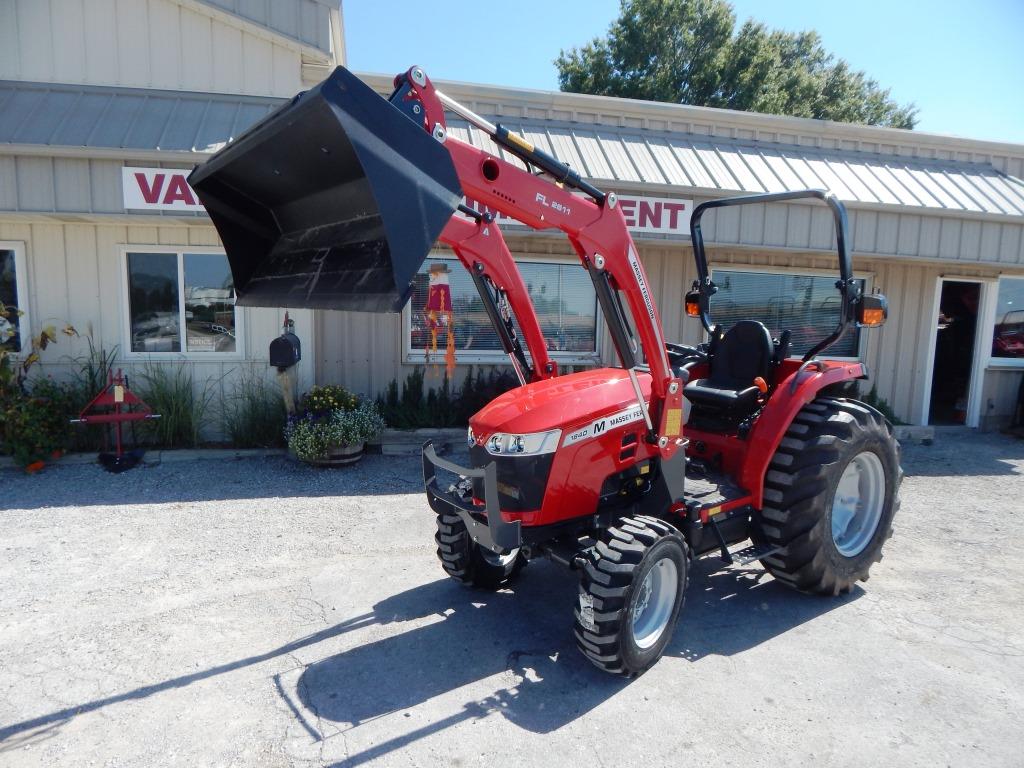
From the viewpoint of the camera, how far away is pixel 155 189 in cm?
618

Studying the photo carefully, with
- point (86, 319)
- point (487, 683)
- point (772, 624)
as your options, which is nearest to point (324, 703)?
point (487, 683)

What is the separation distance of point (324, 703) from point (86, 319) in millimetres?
6169

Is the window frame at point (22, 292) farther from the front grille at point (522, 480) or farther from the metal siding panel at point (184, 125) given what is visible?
the front grille at point (522, 480)

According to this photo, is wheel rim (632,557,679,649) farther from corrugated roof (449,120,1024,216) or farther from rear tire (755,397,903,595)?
corrugated roof (449,120,1024,216)

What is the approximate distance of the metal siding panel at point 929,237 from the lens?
788 cm

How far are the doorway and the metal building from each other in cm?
103

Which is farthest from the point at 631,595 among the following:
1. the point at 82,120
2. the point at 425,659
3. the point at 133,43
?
the point at 133,43

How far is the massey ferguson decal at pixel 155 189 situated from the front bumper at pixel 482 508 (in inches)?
171

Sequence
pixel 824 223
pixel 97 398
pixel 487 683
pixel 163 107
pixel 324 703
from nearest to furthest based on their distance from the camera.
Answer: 1. pixel 324 703
2. pixel 487 683
3. pixel 97 398
4. pixel 163 107
5. pixel 824 223

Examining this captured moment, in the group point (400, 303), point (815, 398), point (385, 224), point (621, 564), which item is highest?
point (385, 224)

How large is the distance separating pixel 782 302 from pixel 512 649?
24.1 ft

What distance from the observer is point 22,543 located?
184 inches

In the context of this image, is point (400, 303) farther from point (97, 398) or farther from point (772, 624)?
point (97, 398)

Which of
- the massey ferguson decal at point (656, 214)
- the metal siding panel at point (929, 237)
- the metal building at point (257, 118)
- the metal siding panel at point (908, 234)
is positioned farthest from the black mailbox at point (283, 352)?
the metal siding panel at point (929, 237)
